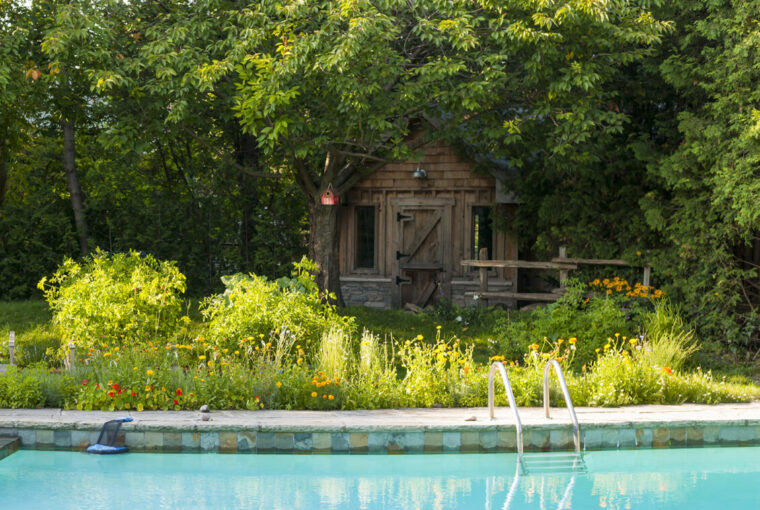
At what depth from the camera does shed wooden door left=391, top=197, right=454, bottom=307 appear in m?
15.8

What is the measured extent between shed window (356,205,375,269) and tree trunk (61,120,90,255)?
17.8ft

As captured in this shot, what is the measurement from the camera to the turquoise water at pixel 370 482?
6246 millimetres

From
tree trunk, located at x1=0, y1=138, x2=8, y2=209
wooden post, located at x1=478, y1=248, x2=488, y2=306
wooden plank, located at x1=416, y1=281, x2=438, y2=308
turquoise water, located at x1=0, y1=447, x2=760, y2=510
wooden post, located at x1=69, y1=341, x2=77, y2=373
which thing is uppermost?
A: tree trunk, located at x1=0, y1=138, x2=8, y2=209

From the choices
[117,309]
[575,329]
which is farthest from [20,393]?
[575,329]

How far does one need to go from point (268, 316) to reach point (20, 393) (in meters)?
2.52

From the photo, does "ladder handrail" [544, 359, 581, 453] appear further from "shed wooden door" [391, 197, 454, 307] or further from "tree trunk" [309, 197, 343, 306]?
"shed wooden door" [391, 197, 454, 307]

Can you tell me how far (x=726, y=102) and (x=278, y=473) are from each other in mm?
7075

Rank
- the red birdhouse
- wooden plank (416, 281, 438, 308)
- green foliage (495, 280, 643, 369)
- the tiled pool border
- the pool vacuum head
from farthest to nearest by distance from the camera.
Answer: wooden plank (416, 281, 438, 308) → the red birdhouse → green foliage (495, 280, 643, 369) → the tiled pool border → the pool vacuum head

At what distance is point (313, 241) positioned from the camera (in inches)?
564

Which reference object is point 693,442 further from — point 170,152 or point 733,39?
point 170,152

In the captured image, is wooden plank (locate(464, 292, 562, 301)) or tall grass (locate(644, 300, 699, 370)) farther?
wooden plank (locate(464, 292, 562, 301))

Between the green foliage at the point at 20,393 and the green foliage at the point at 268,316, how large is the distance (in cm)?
184

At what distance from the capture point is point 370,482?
6.68 meters

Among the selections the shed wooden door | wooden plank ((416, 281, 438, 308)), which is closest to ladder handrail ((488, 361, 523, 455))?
the shed wooden door
